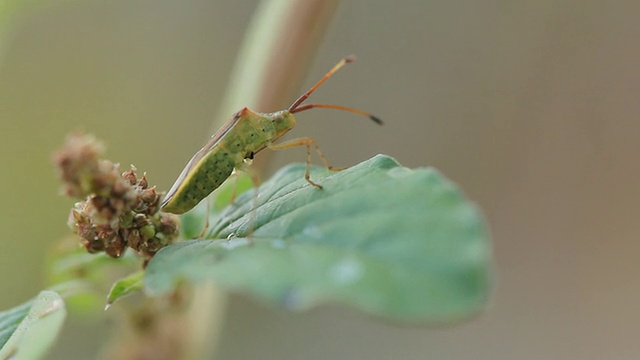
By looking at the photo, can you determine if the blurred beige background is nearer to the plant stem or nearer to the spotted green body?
the plant stem

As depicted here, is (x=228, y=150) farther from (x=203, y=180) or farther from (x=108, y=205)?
(x=108, y=205)

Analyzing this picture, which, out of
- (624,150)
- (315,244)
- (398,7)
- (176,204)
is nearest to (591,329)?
(624,150)

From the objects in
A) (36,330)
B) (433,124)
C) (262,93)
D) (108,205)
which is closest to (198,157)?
(262,93)

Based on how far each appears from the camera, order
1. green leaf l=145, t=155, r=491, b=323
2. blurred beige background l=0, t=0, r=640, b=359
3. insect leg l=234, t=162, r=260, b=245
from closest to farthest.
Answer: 1. green leaf l=145, t=155, r=491, b=323
2. insect leg l=234, t=162, r=260, b=245
3. blurred beige background l=0, t=0, r=640, b=359

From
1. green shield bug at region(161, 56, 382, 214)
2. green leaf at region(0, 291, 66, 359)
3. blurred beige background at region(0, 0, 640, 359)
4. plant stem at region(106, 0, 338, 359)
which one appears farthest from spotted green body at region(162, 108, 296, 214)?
blurred beige background at region(0, 0, 640, 359)

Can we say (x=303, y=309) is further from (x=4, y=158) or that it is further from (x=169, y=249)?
(x=4, y=158)

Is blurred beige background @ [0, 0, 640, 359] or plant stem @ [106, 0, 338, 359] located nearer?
plant stem @ [106, 0, 338, 359]
